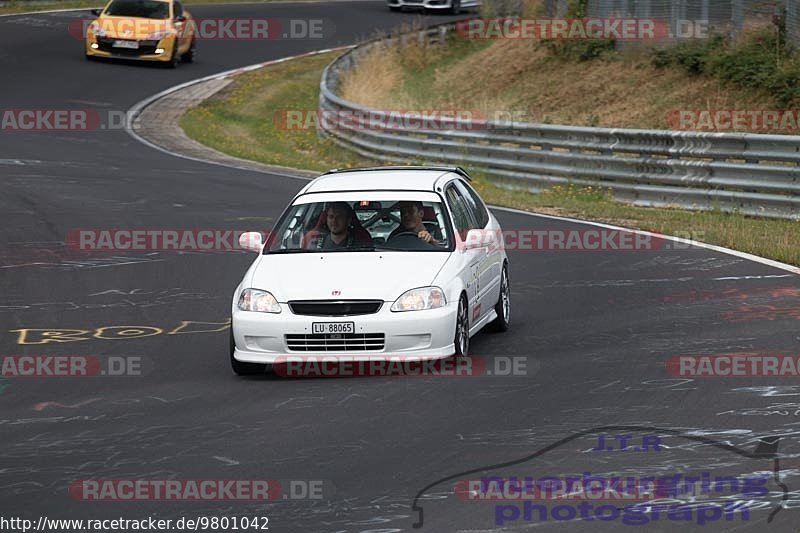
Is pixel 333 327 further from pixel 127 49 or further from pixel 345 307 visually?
pixel 127 49

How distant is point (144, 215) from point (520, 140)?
676 centimetres

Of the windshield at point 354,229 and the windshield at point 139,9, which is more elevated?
the windshield at point 354,229

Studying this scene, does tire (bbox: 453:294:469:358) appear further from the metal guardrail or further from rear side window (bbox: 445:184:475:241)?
the metal guardrail

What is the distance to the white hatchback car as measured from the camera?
10.6 meters

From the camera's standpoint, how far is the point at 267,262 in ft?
37.2

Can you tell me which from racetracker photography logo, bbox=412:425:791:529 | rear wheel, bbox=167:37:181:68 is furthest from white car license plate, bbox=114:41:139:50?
racetracker photography logo, bbox=412:425:791:529

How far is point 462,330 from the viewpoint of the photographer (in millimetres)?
11102

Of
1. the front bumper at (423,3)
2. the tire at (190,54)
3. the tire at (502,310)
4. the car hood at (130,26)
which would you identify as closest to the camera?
the tire at (502,310)

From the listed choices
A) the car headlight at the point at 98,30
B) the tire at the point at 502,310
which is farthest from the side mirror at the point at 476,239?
the car headlight at the point at 98,30

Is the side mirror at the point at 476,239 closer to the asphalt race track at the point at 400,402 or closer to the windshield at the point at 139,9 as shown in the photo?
the asphalt race track at the point at 400,402

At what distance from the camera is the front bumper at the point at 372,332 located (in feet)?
34.8

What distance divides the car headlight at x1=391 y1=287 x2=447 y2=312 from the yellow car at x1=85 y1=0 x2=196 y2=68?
2888 cm

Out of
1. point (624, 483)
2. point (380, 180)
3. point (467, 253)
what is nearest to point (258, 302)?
point (467, 253)

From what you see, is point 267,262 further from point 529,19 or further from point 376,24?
point 376,24
